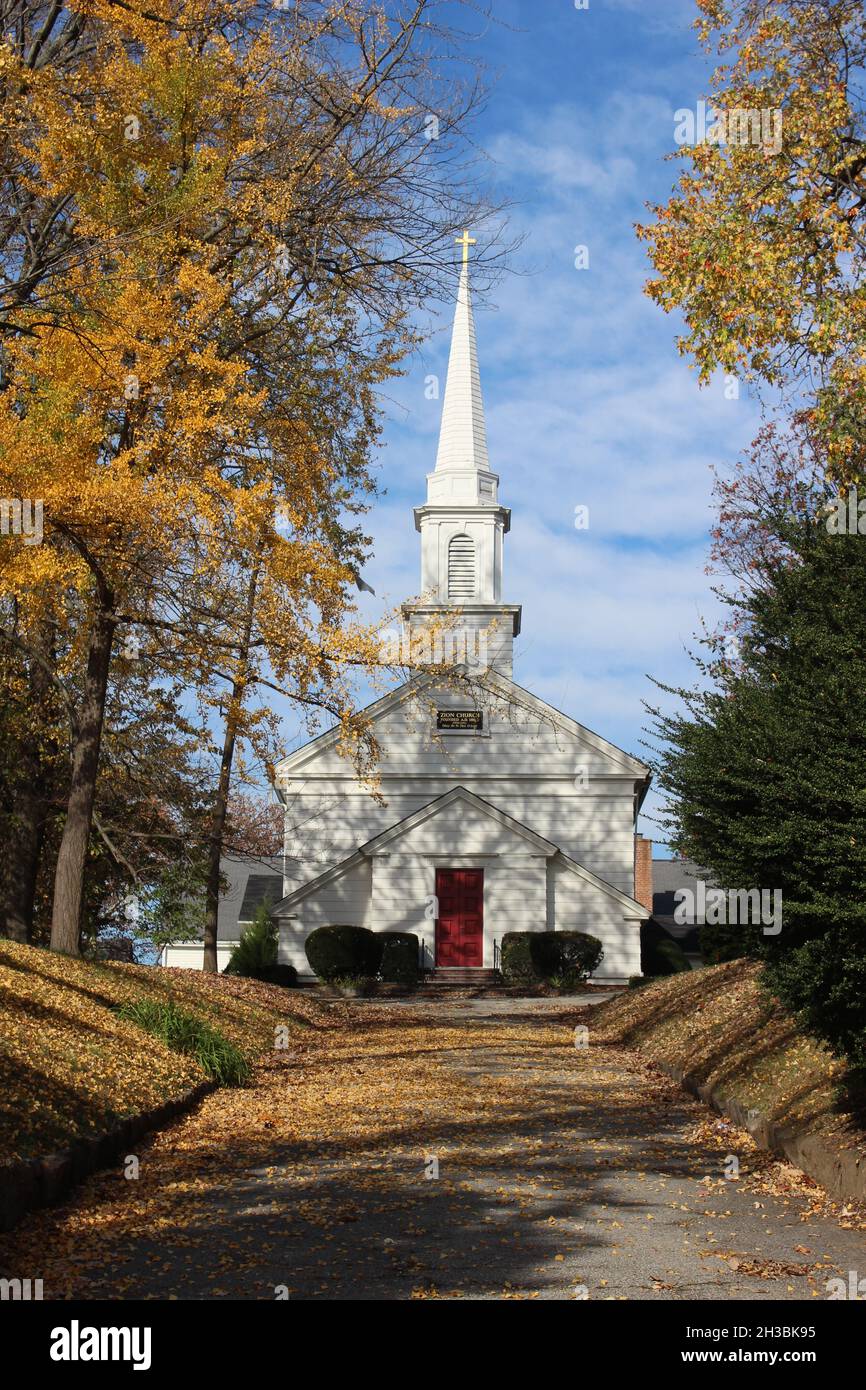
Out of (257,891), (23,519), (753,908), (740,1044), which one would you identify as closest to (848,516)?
(753,908)

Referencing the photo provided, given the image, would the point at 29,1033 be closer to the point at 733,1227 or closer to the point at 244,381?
the point at 733,1227

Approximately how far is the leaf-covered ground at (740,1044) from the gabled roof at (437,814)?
388 inches

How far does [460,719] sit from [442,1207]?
25739 millimetres

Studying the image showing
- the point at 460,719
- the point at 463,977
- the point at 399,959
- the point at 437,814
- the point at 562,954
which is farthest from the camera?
the point at 460,719

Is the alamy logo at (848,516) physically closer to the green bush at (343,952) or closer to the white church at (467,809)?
the white church at (467,809)

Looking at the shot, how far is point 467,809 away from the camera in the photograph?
105 feet

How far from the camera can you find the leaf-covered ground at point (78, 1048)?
8.28 metres

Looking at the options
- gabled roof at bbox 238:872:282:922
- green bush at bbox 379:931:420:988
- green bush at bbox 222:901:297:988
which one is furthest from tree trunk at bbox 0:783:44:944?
gabled roof at bbox 238:872:282:922

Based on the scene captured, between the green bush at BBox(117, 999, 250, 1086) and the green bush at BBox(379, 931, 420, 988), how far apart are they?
16563 mm

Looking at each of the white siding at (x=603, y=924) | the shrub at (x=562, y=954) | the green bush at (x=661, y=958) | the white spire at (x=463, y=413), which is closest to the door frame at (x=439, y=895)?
the shrub at (x=562, y=954)

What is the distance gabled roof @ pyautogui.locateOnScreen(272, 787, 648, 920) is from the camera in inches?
1244
